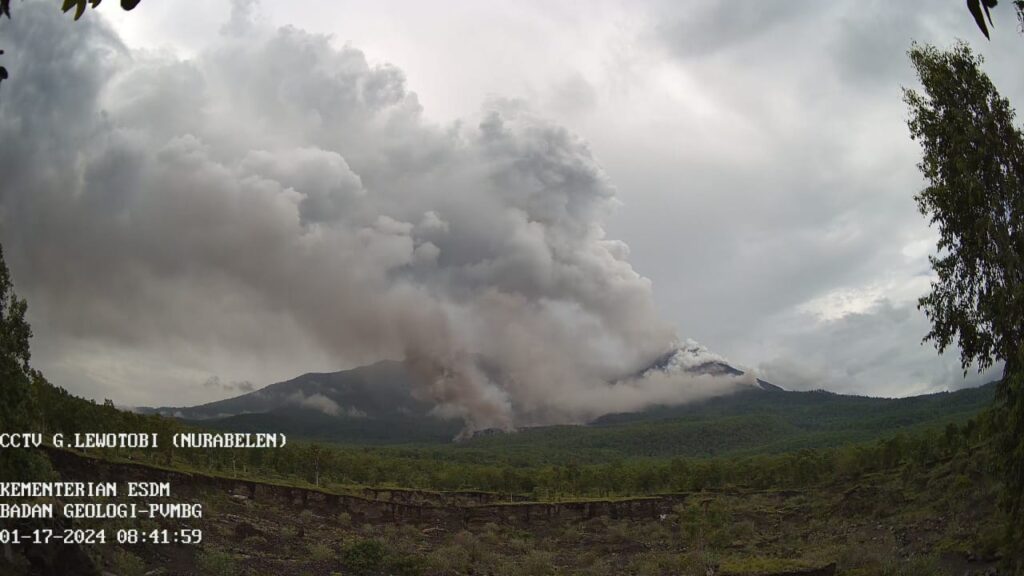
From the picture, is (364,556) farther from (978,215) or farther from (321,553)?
(978,215)

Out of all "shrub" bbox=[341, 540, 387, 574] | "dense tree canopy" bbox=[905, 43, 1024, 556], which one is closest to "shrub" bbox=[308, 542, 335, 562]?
"shrub" bbox=[341, 540, 387, 574]

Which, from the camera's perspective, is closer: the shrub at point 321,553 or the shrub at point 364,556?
the shrub at point 364,556

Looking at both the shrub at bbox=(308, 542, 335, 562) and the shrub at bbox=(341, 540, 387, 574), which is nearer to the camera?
the shrub at bbox=(341, 540, 387, 574)

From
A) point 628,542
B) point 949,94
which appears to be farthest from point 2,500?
point 628,542

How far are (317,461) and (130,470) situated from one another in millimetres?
44744

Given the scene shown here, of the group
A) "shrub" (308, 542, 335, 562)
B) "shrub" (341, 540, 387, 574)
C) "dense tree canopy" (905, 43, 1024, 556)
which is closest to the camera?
"dense tree canopy" (905, 43, 1024, 556)

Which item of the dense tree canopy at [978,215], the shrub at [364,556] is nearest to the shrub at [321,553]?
the shrub at [364,556]

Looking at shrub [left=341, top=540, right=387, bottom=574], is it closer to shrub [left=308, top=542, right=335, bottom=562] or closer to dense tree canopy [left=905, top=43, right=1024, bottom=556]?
shrub [left=308, top=542, right=335, bottom=562]

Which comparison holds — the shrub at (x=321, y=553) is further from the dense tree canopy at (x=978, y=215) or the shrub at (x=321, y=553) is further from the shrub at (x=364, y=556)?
the dense tree canopy at (x=978, y=215)

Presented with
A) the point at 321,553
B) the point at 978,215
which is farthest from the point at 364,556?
the point at 978,215

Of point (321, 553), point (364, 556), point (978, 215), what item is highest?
point (978, 215)

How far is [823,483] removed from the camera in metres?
82.0

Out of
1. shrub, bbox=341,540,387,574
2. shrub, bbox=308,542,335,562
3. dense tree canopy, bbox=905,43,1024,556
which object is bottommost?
shrub, bbox=341,540,387,574

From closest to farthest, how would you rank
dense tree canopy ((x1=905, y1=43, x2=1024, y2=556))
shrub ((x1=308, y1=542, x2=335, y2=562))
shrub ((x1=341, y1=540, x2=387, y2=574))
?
dense tree canopy ((x1=905, y1=43, x2=1024, y2=556)) < shrub ((x1=341, y1=540, x2=387, y2=574)) < shrub ((x1=308, y1=542, x2=335, y2=562))
